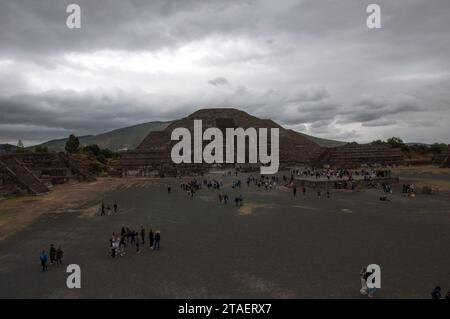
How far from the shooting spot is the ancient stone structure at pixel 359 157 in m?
71.3

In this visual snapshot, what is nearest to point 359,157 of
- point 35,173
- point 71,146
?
point 35,173

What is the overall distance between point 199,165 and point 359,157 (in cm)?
3558

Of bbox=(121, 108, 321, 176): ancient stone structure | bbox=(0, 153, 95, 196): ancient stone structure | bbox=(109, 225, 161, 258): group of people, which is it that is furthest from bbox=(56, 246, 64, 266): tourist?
bbox=(121, 108, 321, 176): ancient stone structure

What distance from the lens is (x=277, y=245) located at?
49.2 ft

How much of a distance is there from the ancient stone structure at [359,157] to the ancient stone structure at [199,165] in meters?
5.25

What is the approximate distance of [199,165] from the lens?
213ft

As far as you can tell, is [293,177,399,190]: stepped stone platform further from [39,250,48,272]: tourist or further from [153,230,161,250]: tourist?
[39,250,48,272]: tourist

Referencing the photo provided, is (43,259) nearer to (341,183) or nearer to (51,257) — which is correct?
(51,257)

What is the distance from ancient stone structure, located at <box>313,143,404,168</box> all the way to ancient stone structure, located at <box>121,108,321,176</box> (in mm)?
5254

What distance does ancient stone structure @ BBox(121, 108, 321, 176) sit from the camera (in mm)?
61688

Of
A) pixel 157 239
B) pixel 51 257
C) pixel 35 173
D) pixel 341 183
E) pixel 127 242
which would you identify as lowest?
pixel 127 242

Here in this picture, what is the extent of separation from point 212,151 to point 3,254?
62694mm

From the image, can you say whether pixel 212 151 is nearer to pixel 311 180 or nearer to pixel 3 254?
pixel 311 180
